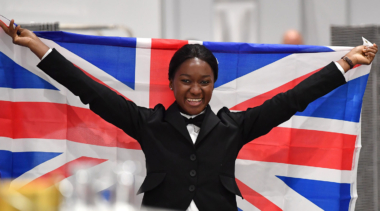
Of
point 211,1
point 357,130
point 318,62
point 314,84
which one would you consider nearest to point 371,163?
point 357,130

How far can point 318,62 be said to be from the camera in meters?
1.93

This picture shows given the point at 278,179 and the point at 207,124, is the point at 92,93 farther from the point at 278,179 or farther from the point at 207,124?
the point at 278,179

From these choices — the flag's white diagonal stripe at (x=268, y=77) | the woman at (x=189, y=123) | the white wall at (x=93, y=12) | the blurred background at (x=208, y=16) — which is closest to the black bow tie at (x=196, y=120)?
the woman at (x=189, y=123)

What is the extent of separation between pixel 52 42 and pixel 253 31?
259 centimetres

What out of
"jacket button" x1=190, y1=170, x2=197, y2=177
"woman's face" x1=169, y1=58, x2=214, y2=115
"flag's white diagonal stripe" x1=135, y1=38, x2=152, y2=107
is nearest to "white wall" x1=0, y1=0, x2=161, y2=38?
"flag's white diagonal stripe" x1=135, y1=38, x2=152, y2=107

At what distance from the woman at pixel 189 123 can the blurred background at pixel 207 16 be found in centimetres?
154

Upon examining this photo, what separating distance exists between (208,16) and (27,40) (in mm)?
2799

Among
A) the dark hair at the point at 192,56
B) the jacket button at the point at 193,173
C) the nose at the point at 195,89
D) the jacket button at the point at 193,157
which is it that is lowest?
the jacket button at the point at 193,173

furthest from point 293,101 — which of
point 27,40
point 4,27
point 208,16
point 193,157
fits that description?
point 208,16

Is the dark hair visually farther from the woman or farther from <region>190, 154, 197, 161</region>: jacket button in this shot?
<region>190, 154, 197, 161</region>: jacket button

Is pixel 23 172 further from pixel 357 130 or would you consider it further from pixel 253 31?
pixel 253 31

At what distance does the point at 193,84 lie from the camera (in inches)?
59.7

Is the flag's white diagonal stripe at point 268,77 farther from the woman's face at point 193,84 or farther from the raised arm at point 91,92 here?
the raised arm at point 91,92

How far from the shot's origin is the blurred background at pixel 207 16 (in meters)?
3.55
